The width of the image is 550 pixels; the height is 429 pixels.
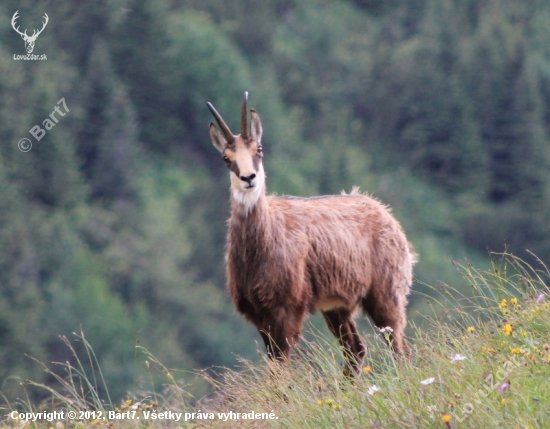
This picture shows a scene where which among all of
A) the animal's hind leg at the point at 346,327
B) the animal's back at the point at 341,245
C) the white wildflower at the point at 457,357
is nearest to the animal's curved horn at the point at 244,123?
the animal's back at the point at 341,245

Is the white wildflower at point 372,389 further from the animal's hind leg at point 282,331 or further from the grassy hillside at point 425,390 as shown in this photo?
the animal's hind leg at point 282,331

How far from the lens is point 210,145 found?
199 feet

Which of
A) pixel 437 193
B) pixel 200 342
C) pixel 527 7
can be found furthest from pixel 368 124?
pixel 200 342

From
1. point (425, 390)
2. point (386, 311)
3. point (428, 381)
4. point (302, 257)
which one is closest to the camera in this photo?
point (428, 381)

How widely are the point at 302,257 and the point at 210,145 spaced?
52.4 m

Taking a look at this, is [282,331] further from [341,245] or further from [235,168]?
[235,168]

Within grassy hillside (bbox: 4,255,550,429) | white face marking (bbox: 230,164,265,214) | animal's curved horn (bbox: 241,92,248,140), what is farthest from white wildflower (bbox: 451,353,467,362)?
animal's curved horn (bbox: 241,92,248,140)

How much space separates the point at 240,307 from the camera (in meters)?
8.38

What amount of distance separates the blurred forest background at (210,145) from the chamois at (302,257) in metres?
26.2

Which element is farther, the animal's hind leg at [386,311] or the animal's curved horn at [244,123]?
the animal's hind leg at [386,311]

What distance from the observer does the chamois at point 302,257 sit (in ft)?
27.2

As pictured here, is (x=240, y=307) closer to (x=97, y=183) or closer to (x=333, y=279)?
(x=333, y=279)

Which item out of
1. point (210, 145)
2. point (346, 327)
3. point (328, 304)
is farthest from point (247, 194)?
point (210, 145)

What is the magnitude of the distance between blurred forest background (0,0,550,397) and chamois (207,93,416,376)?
26247mm
